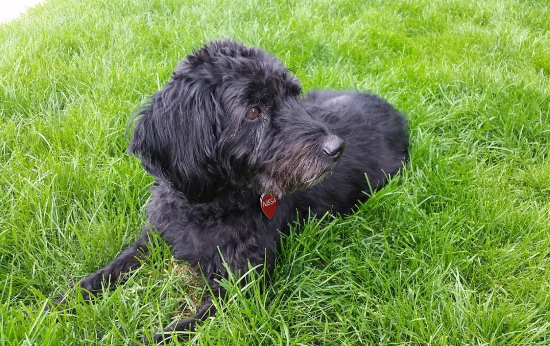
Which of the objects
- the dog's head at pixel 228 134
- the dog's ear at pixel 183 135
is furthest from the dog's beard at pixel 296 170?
the dog's ear at pixel 183 135

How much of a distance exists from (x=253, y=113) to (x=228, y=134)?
17 cm

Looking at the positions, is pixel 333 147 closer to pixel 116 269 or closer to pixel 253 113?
pixel 253 113

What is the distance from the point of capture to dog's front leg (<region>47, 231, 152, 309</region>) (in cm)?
234

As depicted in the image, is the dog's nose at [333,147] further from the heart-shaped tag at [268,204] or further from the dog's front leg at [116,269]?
the dog's front leg at [116,269]

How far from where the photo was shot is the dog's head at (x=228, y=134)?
6.63 ft

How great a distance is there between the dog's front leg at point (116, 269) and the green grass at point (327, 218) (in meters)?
0.08

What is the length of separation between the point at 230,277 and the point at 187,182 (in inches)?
21.4

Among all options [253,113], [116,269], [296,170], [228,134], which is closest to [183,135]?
[228,134]

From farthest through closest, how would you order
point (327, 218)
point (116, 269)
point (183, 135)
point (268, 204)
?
point (327, 218) < point (116, 269) < point (268, 204) < point (183, 135)

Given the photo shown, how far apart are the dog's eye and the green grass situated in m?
0.81

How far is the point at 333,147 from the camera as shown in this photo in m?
2.09

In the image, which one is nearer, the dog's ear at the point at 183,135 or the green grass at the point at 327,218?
the dog's ear at the point at 183,135

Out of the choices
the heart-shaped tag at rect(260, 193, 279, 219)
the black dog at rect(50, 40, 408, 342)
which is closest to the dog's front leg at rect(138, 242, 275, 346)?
the black dog at rect(50, 40, 408, 342)

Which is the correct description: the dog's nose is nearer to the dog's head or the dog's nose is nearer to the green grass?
the dog's head
